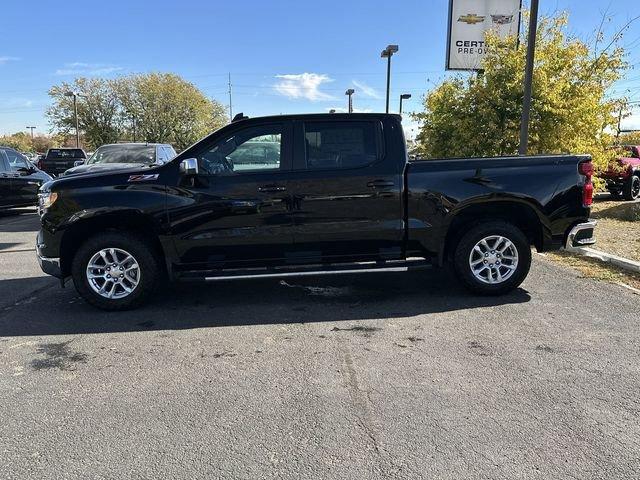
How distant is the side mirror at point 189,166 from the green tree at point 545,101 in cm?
764

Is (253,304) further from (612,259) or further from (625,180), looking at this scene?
(625,180)

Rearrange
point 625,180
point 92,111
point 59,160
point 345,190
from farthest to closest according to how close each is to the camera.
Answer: point 92,111
point 59,160
point 625,180
point 345,190

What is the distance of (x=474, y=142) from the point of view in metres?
11.2

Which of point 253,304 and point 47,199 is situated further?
point 253,304

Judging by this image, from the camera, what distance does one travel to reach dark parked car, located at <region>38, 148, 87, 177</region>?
76.4 ft

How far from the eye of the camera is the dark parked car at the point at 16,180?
41.2 ft

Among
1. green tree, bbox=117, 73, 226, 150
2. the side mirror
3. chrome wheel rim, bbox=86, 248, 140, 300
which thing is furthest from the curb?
green tree, bbox=117, 73, 226, 150

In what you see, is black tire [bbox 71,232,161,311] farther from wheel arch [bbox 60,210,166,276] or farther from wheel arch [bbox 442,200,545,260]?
wheel arch [bbox 442,200,545,260]

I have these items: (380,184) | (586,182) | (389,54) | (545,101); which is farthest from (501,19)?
A: (380,184)

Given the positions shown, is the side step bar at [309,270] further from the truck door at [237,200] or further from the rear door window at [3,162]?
the rear door window at [3,162]

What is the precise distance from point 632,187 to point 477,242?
12470mm

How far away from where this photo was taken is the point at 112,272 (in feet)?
17.6

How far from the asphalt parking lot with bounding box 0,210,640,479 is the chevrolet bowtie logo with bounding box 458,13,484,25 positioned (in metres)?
10.9

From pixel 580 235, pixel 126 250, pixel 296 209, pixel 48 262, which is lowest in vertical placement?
pixel 48 262
